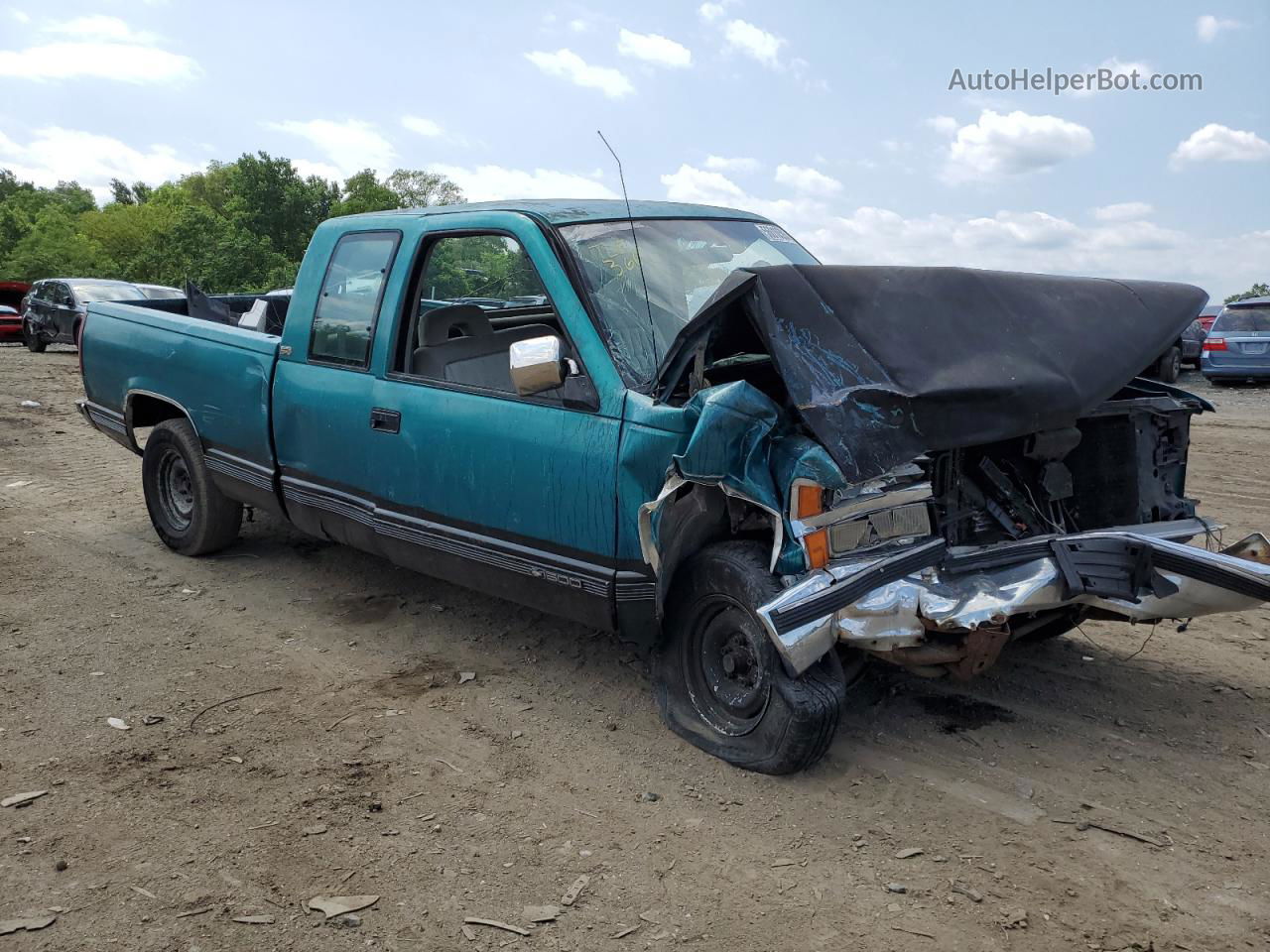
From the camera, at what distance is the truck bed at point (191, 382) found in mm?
5426

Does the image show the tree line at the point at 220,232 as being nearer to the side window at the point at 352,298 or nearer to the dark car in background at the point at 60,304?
the dark car in background at the point at 60,304

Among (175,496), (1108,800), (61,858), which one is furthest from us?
(175,496)

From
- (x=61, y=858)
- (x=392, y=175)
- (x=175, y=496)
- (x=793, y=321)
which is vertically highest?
(x=392, y=175)

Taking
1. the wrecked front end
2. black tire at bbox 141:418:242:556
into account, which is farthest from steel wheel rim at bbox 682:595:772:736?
black tire at bbox 141:418:242:556

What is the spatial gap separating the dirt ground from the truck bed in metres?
0.85

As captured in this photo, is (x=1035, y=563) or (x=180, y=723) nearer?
(x=1035, y=563)

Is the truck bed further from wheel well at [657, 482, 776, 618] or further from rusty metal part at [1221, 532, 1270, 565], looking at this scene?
rusty metal part at [1221, 532, 1270, 565]

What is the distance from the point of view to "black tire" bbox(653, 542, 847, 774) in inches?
135

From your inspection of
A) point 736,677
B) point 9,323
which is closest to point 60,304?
point 9,323

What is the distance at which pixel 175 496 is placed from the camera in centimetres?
647

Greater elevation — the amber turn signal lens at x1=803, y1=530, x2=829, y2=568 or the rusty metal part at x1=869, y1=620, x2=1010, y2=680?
the amber turn signal lens at x1=803, y1=530, x2=829, y2=568

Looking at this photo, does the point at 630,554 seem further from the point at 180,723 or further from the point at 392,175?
the point at 392,175

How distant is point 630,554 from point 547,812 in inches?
37.2

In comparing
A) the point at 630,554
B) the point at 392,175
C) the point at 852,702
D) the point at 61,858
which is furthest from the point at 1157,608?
the point at 392,175
